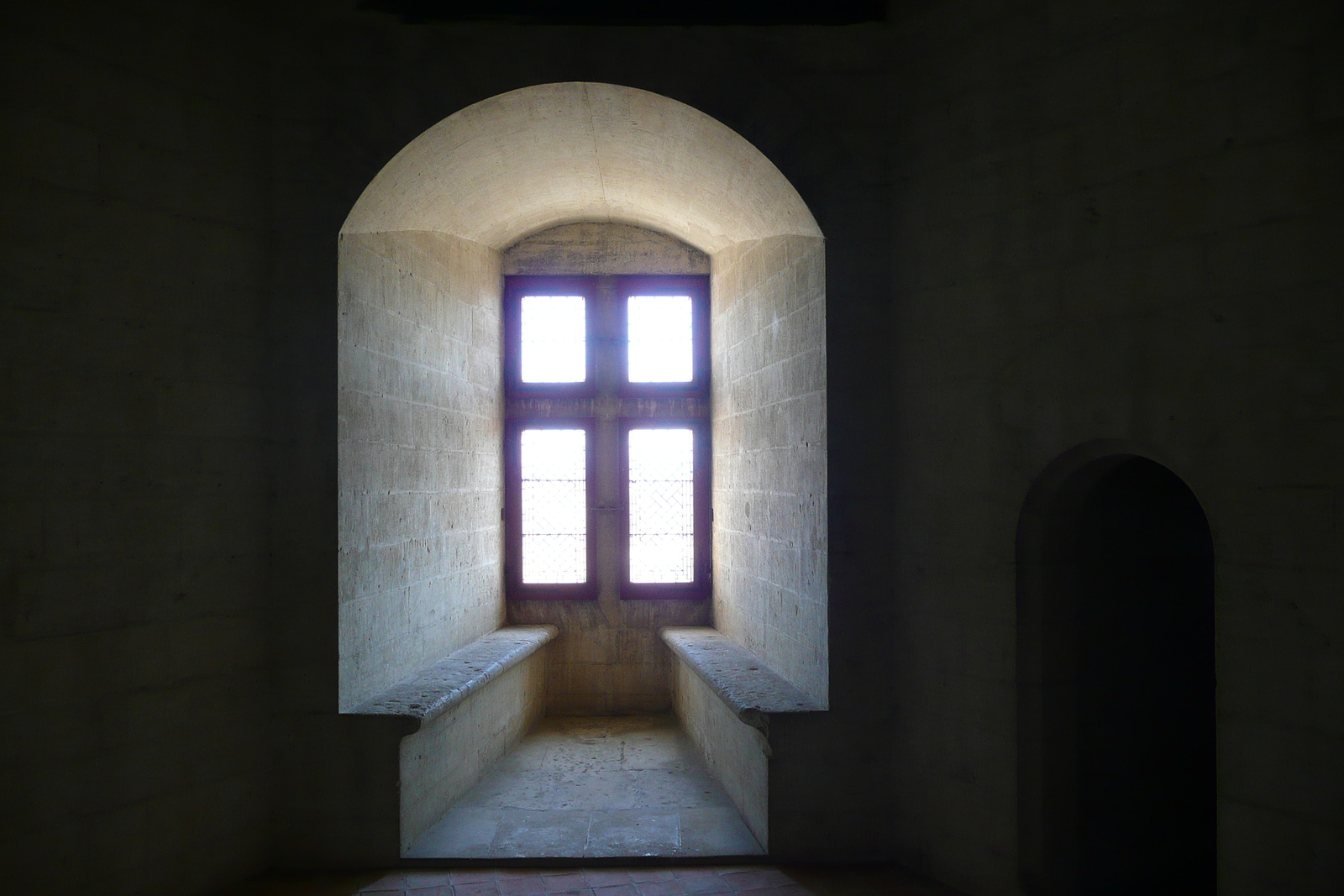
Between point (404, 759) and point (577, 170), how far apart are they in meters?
3.41

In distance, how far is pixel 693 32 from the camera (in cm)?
382

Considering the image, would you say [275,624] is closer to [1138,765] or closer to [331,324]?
[331,324]

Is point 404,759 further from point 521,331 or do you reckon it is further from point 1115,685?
point 521,331

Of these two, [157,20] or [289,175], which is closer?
[157,20]

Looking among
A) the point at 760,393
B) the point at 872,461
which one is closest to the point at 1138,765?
the point at 872,461

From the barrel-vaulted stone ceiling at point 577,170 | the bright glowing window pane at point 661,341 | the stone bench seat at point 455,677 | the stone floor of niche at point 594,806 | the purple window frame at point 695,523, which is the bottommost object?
the stone floor of niche at point 594,806

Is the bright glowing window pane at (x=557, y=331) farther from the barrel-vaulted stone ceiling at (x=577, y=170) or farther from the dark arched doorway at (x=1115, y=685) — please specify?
the dark arched doorway at (x=1115, y=685)

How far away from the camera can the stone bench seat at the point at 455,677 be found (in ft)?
12.5

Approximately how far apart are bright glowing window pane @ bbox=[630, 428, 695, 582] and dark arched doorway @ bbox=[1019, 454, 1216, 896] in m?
3.17

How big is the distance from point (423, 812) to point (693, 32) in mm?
3984

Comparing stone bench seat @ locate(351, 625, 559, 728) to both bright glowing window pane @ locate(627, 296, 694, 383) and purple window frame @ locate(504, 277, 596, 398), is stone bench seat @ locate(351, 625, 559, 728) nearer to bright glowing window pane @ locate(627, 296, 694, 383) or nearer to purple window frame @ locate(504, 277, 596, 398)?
purple window frame @ locate(504, 277, 596, 398)

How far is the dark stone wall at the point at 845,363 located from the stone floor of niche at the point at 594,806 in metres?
0.64

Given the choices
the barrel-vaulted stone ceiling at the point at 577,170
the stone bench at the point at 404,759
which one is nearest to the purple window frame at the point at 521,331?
the barrel-vaulted stone ceiling at the point at 577,170

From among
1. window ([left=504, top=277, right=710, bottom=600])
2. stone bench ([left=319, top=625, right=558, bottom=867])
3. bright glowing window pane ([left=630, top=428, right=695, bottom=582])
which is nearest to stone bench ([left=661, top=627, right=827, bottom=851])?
bright glowing window pane ([left=630, top=428, right=695, bottom=582])
